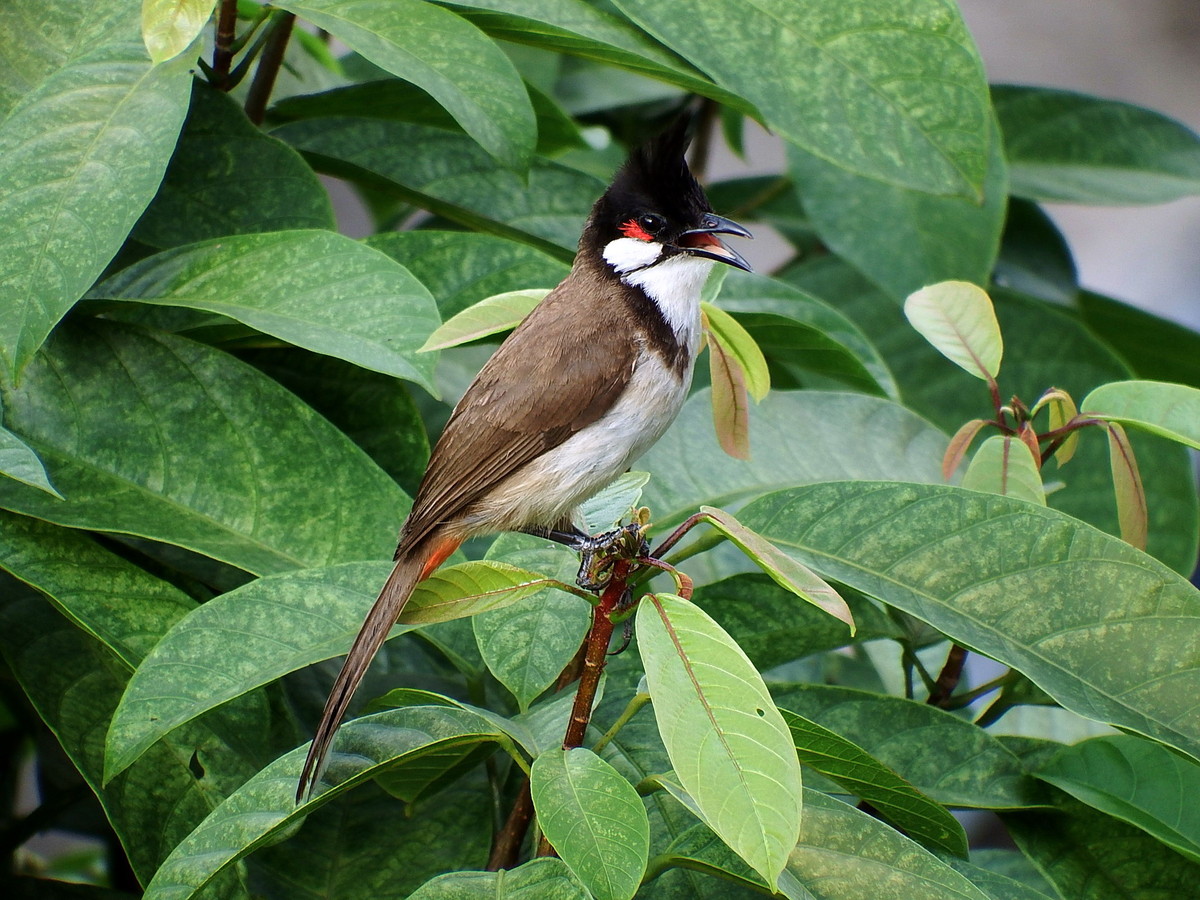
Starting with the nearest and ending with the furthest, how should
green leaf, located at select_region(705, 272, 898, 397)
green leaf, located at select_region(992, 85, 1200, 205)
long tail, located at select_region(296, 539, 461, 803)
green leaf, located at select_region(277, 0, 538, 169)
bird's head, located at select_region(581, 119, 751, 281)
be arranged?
1. long tail, located at select_region(296, 539, 461, 803)
2. green leaf, located at select_region(277, 0, 538, 169)
3. green leaf, located at select_region(705, 272, 898, 397)
4. bird's head, located at select_region(581, 119, 751, 281)
5. green leaf, located at select_region(992, 85, 1200, 205)

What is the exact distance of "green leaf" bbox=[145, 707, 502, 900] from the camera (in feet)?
3.15

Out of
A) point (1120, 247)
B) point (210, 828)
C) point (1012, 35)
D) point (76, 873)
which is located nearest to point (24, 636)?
point (210, 828)

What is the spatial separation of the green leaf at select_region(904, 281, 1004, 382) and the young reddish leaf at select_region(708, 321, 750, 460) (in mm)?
204

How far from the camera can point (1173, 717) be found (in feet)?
3.41

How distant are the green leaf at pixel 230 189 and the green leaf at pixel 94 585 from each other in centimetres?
42

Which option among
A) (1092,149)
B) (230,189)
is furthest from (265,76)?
(1092,149)

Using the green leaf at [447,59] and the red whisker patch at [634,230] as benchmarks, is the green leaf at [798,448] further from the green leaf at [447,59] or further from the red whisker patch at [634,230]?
the green leaf at [447,59]

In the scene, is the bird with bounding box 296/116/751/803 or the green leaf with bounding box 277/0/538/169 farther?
the bird with bounding box 296/116/751/803

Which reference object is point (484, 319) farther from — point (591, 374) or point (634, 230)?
point (634, 230)

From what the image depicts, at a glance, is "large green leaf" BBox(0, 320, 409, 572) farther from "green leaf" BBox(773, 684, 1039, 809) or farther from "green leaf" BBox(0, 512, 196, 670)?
"green leaf" BBox(773, 684, 1039, 809)

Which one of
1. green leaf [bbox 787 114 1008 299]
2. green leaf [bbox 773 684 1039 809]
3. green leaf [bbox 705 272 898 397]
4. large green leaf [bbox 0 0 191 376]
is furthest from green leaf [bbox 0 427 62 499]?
green leaf [bbox 787 114 1008 299]

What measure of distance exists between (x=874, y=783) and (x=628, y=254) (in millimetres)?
884

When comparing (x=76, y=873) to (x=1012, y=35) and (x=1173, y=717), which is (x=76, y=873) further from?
(x=1012, y=35)

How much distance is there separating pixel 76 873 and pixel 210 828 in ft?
6.49
